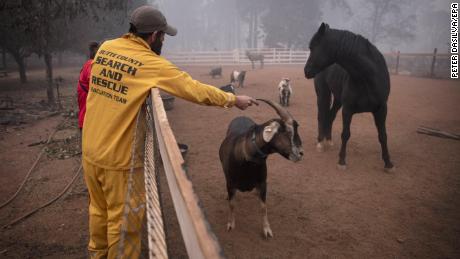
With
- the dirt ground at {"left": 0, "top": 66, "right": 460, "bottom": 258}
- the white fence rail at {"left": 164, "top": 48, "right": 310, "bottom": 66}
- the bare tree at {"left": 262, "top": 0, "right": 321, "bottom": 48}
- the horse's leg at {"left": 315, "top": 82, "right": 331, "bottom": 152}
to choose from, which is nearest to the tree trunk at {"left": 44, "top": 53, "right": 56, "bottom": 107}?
the dirt ground at {"left": 0, "top": 66, "right": 460, "bottom": 258}

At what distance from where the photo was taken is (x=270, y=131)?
3104 mm

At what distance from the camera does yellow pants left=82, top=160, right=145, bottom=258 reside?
244 cm

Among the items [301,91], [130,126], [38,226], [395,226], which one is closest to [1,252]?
[38,226]

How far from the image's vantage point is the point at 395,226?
407 centimetres

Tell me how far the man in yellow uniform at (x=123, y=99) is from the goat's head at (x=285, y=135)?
669mm

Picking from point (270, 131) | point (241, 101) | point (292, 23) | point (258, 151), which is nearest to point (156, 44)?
point (241, 101)

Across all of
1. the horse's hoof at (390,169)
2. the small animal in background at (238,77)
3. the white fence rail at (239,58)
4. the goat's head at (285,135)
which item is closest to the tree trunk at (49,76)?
the small animal in background at (238,77)

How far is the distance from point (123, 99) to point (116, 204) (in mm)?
867

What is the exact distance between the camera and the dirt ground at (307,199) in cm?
372

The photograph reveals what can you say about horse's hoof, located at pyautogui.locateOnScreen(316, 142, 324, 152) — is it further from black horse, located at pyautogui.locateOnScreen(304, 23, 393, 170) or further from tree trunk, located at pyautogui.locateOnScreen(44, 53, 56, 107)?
tree trunk, located at pyautogui.locateOnScreen(44, 53, 56, 107)

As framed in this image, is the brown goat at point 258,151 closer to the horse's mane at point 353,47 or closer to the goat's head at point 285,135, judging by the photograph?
the goat's head at point 285,135

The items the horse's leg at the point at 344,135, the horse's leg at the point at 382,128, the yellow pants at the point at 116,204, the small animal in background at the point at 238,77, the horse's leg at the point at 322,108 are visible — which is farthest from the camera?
the small animal in background at the point at 238,77

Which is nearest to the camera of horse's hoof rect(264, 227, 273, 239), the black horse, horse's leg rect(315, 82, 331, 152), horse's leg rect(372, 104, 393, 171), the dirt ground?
the dirt ground

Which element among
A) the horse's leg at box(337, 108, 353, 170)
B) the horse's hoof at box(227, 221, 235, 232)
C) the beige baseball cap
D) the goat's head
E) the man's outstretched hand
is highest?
the beige baseball cap
